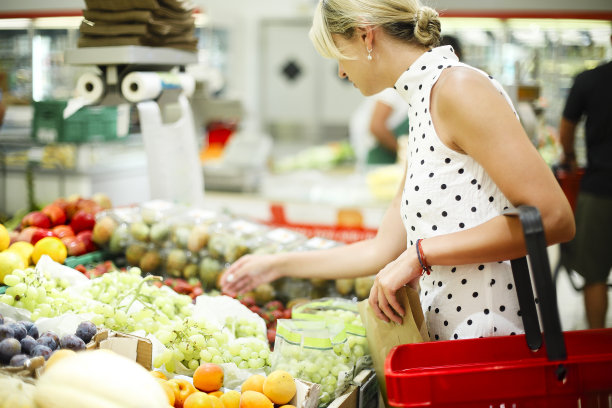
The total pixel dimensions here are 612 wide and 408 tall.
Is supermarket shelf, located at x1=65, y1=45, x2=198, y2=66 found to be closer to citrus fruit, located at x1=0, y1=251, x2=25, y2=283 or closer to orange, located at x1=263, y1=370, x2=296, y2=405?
citrus fruit, located at x1=0, y1=251, x2=25, y2=283

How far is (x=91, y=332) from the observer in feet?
5.33

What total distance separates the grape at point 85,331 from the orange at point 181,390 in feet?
0.79

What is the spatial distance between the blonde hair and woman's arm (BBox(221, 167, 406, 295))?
0.47 meters

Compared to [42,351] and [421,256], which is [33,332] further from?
[421,256]

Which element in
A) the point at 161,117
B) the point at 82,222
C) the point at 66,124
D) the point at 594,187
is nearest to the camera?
the point at 82,222

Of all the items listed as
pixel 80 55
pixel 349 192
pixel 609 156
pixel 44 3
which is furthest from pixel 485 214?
pixel 349 192

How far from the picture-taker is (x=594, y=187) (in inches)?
158

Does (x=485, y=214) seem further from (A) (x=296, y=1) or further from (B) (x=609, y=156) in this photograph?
(A) (x=296, y=1)

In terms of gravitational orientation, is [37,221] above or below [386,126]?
below

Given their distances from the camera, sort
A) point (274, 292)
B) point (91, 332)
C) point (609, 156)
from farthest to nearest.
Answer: point (609, 156), point (274, 292), point (91, 332)

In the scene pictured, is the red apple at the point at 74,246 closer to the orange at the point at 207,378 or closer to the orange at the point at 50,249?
the orange at the point at 50,249

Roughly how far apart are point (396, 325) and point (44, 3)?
2212 millimetres

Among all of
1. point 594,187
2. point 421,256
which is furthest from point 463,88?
point 594,187

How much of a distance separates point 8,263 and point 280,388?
3.72 ft
